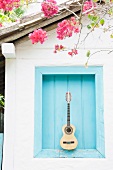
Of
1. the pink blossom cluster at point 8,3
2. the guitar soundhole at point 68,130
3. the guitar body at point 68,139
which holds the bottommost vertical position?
the guitar body at point 68,139

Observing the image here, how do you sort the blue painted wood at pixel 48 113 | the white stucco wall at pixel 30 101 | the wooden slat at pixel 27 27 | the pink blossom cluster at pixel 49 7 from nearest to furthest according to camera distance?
the pink blossom cluster at pixel 49 7 < the wooden slat at pixel 27 27 < the white stucco wall at pixel 30 101 < the blue painted wood at pixel 48 113

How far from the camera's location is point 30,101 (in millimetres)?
3467

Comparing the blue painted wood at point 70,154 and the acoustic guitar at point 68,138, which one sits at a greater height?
the acoustic guitar at point 68,138

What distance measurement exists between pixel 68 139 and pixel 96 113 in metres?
0.50

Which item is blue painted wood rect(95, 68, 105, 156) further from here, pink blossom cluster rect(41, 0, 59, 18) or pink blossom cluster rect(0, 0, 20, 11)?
pink blossom cluster rect(0, 0, 20, 11)

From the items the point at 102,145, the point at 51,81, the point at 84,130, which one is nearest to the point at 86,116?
the point at 84,130

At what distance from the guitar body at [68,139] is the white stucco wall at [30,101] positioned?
0.16 metres

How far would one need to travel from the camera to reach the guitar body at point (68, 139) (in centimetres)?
341

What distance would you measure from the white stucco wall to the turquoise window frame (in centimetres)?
5

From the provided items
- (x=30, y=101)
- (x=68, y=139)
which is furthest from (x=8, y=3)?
(x=68, y=139)

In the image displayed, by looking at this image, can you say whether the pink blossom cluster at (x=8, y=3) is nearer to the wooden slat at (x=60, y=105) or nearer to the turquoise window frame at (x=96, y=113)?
the turquoise window frame at (x=96, y=113)

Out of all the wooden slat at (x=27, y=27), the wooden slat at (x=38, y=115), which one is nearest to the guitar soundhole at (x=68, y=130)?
the wooden slat at (x=38, y=115)

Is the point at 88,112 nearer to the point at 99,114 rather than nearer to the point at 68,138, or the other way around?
the point at 99,114

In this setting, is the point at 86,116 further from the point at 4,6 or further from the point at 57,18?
the point at 4,6
